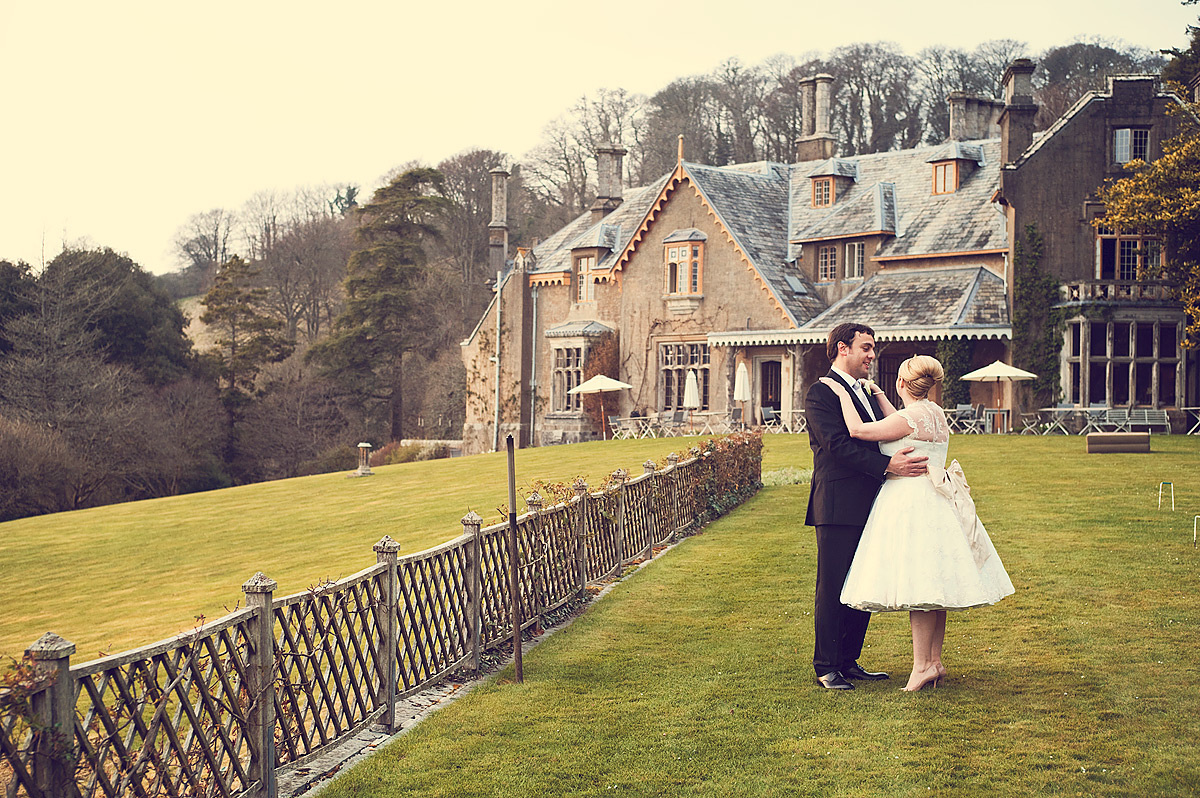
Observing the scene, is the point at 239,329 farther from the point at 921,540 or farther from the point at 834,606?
the point at 921,540

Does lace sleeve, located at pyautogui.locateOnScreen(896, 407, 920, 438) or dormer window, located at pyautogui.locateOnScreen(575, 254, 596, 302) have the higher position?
dormer window, located at pyautogui.locateOnScreen(575, 254, 596, 302)

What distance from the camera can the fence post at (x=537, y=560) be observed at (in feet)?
32.8

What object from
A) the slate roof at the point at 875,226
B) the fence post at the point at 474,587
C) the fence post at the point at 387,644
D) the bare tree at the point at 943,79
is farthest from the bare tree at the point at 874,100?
the fence post at the point at 387,644

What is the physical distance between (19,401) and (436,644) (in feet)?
116

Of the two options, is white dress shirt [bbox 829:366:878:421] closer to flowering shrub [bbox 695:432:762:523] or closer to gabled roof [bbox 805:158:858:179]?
flowering shrub [bbox 695:432:762:523]

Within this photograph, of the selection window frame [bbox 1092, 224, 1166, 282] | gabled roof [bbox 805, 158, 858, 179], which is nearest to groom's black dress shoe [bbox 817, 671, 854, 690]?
window frame [bbox 1092, 224, 1166, 282]

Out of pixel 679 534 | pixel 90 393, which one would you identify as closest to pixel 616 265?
pixel 90 393

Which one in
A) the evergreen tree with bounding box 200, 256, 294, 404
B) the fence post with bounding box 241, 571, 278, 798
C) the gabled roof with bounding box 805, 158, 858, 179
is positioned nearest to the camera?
the fence post with bounding box 241, 571, 278, 798

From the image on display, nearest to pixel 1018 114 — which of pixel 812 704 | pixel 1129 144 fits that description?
pixel 1129 144

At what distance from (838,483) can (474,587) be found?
10.2 feet

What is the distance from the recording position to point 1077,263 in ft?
99.2

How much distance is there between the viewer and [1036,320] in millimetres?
30203

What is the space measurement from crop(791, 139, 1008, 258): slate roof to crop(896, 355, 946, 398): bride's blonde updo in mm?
26697

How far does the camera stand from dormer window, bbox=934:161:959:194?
34.9 meters
